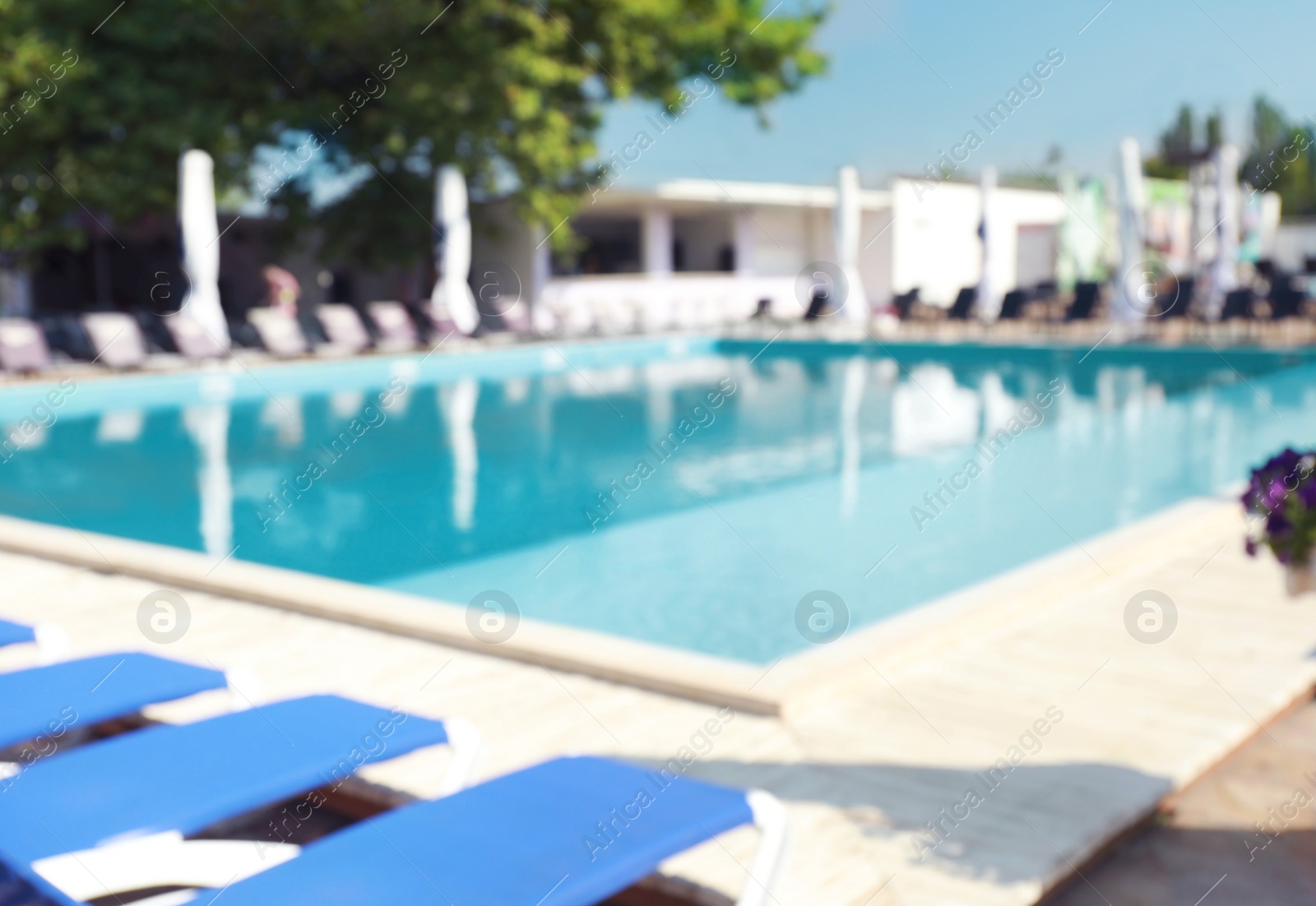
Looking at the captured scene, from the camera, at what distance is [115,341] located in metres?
14.4

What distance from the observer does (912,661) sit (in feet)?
13.2

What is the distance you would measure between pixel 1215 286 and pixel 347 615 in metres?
18.0

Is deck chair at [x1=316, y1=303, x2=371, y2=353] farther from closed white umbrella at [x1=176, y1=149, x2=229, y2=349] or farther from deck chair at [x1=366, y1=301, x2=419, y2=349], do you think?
closed white umbrella at [x1=176, y1=149, x2=229, y2=349]

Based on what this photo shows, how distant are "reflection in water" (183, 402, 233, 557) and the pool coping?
1.57 meters

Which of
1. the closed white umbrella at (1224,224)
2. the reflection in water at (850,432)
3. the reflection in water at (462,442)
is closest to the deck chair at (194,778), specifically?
the reflection in water at (462,442)

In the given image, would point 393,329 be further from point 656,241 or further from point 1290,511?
point 1290,511

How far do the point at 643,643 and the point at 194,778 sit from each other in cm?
248

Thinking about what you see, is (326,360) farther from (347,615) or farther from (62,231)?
(347,615)

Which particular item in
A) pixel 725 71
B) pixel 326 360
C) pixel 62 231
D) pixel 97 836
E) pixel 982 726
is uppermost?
pixel 725 71

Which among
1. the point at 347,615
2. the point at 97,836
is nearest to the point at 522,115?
the point at 347,615

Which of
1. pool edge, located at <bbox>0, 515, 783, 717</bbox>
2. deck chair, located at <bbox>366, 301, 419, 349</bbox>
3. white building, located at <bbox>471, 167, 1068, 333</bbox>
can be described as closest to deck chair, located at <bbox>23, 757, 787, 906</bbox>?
pool edge, located at <bbox>0, 515, 783, 717</bbox>

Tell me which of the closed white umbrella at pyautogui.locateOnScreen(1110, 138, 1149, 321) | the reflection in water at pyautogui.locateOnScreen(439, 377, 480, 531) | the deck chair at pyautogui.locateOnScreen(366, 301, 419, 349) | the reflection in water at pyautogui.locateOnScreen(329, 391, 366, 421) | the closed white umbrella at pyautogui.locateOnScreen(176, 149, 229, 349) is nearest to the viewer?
the reflection in water at pyautogui.locateOnScreen(439, 377, 480, 531)

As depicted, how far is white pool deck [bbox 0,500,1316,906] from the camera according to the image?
8.85 ft

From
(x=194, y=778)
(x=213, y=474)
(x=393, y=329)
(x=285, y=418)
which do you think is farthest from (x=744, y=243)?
(x=194, y=778)
